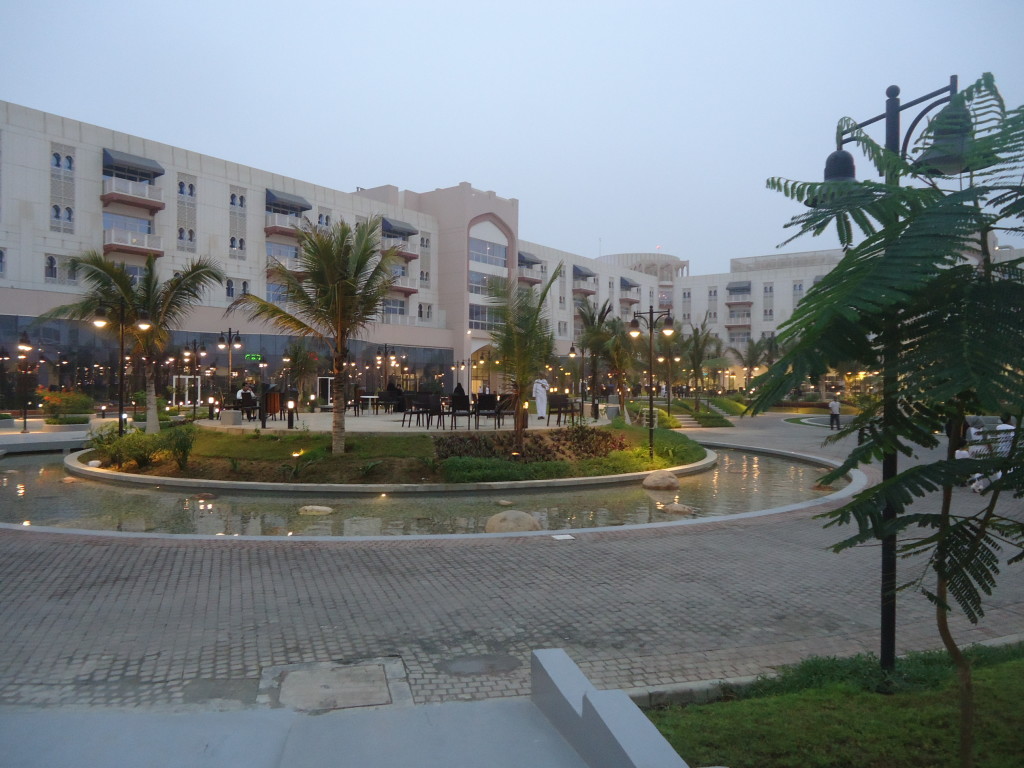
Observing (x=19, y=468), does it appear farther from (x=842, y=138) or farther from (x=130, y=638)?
(x=842, y=138)

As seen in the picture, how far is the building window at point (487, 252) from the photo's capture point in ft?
199

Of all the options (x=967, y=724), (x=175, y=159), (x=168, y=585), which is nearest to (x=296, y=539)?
(x=168, y=585)

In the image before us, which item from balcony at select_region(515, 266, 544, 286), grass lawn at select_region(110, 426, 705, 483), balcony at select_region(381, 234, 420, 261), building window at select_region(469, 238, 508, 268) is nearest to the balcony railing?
balcony at select_region(515, 266, 544, 286)

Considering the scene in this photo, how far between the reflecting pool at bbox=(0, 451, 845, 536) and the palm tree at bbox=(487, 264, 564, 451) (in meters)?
3.24

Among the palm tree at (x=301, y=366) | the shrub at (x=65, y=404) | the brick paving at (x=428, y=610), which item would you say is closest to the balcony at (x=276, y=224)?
the palm tree at (x=301, y=366)

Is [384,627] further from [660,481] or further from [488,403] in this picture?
[488,403]

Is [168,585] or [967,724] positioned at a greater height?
[967,724]

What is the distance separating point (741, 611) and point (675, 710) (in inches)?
99.9

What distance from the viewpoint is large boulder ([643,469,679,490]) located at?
15500 mm

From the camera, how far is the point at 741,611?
691cm

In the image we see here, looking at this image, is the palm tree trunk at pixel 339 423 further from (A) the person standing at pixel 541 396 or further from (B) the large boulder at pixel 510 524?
(A) the person standing at pixel 541 396

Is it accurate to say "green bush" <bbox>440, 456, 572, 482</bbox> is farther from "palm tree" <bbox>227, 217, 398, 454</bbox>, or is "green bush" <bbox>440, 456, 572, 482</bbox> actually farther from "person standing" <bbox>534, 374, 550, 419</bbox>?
"person standing" <bbox>534, 374, 550, 419</bbox>

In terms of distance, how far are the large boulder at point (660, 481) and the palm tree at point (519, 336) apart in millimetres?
3210

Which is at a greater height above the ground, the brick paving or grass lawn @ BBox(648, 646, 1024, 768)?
grass lawn @ BBox(648, 646, 1024, 768)
